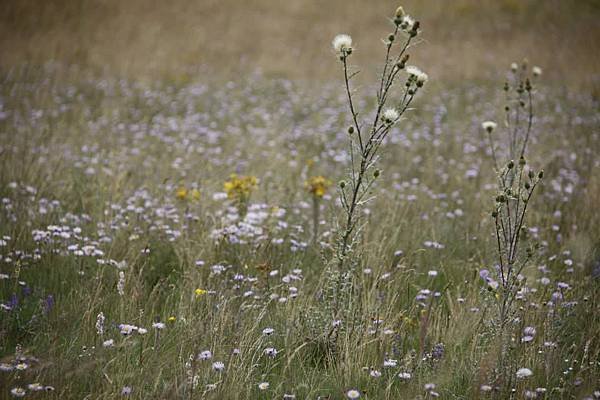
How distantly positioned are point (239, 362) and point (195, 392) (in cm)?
31

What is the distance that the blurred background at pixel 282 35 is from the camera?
1287cm

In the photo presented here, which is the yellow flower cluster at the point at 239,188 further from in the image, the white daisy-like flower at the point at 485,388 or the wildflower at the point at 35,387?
the white daisy-like flower at the point at 485,388

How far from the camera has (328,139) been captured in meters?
7.62

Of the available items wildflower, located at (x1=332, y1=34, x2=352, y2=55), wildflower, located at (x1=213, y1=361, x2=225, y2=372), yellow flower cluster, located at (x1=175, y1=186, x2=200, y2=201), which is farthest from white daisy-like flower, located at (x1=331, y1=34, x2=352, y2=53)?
yellow flower cluster, located at (x1=175, y1=186, x2=200, y2=201)

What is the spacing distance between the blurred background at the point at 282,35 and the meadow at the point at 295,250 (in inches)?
134

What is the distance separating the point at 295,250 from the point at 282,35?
13.0 meters

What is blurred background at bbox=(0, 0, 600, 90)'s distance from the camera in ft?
42.2

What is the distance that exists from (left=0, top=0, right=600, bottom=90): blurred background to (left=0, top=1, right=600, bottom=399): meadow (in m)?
3.40

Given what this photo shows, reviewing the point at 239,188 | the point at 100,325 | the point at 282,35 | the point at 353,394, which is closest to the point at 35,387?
the point at 100,325

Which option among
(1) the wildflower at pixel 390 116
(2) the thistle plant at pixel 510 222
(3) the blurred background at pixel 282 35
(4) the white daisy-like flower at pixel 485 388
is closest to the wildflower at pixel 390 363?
(4) the white daisy-like flower at pixel 485 388

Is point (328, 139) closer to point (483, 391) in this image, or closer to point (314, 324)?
point (314, 324)

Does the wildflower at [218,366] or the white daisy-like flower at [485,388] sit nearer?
the white daisy-like flower at [485,388]

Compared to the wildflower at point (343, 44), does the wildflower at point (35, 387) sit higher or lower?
lower

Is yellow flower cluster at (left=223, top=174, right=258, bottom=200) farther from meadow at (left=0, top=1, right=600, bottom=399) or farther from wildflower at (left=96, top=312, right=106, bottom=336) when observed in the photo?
wildflower at (left=96, top=312, right=106, bottom=336)
